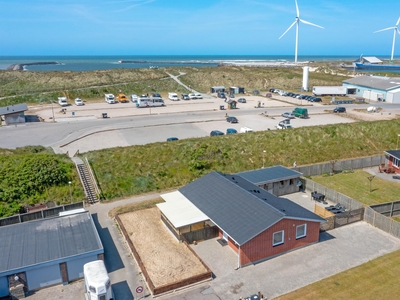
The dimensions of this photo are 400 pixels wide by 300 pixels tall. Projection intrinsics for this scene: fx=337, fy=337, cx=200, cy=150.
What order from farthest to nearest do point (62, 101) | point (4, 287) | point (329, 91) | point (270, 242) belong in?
point (329, 91), point (62, 101), point (270, 242), point (4, 287)

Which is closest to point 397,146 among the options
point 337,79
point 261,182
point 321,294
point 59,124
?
point 261,182

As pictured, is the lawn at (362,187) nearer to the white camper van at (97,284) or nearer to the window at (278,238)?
the window at (278,238)

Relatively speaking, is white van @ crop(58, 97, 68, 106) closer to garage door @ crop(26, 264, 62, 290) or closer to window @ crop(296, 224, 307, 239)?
garage door @ crop(26, 264, 62, 290)

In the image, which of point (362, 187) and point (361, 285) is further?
point (362, 187)

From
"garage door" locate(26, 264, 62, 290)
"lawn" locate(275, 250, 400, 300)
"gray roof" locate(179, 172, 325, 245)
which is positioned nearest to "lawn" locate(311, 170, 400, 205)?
"gray roof" locate(179, 172, 325, 245)

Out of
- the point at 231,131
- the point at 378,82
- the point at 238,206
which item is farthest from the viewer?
the point at 378,82

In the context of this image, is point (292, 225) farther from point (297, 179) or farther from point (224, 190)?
point (297, 179)

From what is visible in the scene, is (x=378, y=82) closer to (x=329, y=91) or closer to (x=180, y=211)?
(x=329, y=91)

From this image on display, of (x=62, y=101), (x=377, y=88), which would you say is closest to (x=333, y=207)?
(x=377, y=88)
